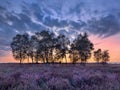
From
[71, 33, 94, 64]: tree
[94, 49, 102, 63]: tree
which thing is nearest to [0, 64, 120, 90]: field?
[71, 33, 94, 64]: tree

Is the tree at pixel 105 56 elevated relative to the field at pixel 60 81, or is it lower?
elevated

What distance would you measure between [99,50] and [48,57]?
45520 millimetres

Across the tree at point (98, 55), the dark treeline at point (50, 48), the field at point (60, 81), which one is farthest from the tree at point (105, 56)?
the field at point (60, 81)

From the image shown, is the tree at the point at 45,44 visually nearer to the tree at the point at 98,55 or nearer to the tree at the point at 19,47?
the tree at the point at 19,47

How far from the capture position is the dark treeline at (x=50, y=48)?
2933 inches

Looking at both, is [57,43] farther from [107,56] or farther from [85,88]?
[85,88]

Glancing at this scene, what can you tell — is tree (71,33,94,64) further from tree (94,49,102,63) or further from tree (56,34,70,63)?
tree (94,49,102,63)

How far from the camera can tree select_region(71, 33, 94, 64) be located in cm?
7319

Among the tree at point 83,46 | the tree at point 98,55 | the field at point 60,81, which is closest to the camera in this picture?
the field at point 60,81

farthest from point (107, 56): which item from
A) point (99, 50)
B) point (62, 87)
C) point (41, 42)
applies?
point (62, 87)

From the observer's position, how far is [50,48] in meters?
76.2

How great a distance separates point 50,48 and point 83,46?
1244cm

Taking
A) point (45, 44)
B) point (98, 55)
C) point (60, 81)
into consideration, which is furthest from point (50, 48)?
point (60, 81)

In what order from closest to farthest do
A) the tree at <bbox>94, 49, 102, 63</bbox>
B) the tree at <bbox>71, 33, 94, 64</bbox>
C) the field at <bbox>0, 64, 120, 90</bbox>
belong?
1. the field at <bbox>0, 64, 120, 90</bbox>
2. the tree at <bbox>71, 33, 94, 64</bbox>
3. the tree at <bbox>94, 49, 102, 63</bbox>
